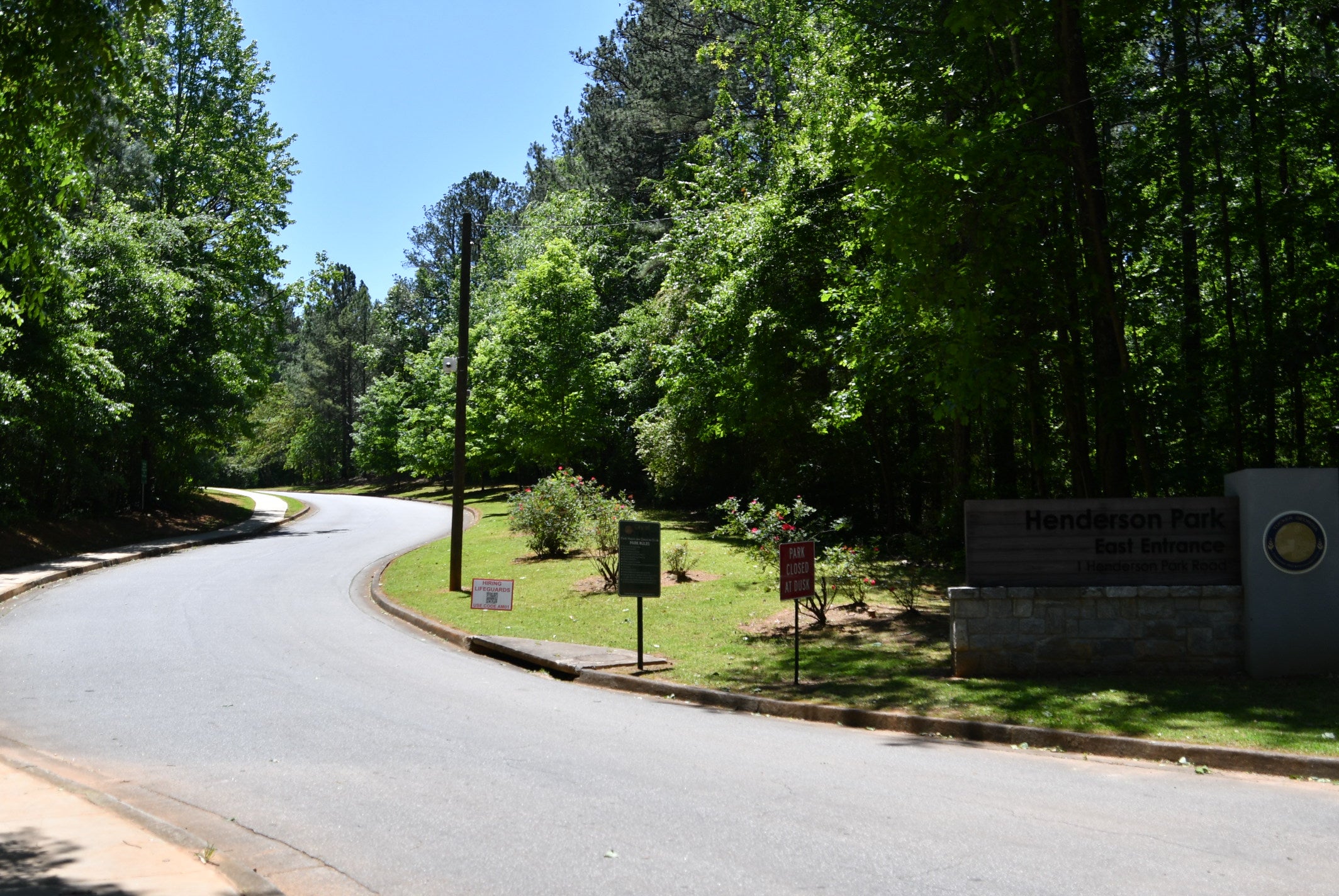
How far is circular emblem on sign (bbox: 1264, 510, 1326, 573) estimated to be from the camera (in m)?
11.3

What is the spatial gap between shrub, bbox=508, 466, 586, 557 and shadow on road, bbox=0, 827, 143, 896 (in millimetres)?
19186

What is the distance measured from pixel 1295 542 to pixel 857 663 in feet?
16.9

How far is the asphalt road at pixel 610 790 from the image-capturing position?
5594mm

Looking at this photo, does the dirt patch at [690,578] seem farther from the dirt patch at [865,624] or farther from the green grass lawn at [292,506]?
the green grass lawn at [292,506]

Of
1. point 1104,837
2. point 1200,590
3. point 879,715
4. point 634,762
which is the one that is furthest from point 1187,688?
point 634,762

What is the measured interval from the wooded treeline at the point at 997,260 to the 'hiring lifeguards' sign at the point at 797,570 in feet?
11.9

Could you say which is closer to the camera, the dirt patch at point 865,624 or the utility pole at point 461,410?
the dirt patch at point 865,624

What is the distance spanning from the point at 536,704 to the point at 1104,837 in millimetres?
6275

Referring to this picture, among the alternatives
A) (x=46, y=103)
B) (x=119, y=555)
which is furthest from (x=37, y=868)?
(x=119, y=555)

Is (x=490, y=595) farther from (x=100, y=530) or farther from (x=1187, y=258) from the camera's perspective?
(x=100, y=530)

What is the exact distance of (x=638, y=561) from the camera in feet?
44.8

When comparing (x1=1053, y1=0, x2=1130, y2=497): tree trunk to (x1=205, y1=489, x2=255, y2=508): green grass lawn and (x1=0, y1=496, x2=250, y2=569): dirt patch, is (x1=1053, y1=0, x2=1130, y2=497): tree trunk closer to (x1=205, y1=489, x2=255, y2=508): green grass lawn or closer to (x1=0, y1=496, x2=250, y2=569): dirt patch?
(x1=0, y1=496, x2=250, y2=569): dirt patch

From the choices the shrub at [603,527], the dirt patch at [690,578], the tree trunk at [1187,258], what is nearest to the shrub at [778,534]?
the dirt patch at [690,578]

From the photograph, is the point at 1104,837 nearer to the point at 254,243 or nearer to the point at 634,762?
the point at 634,762
